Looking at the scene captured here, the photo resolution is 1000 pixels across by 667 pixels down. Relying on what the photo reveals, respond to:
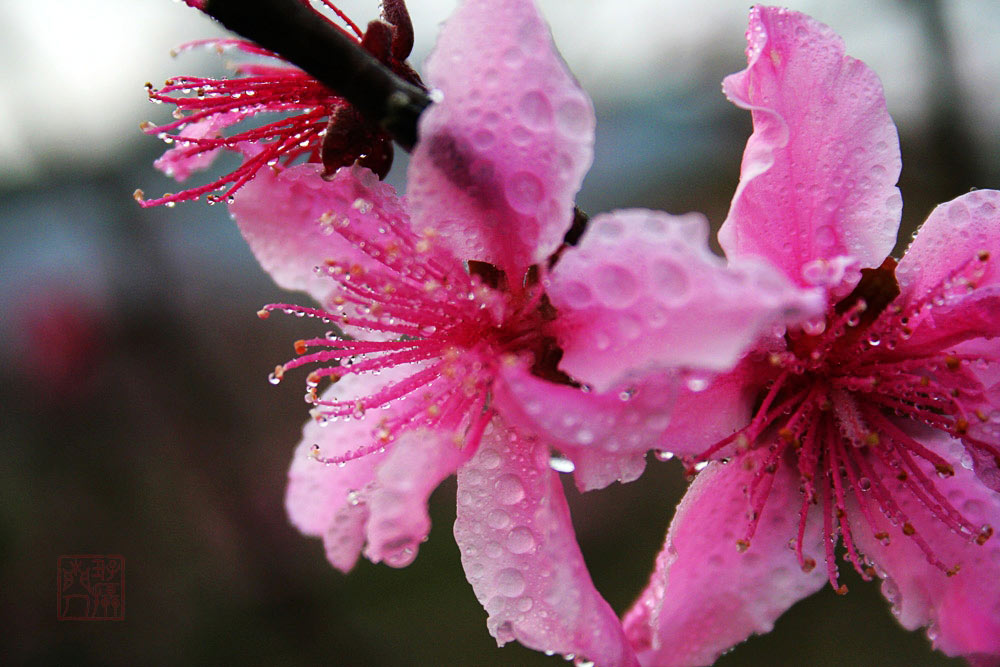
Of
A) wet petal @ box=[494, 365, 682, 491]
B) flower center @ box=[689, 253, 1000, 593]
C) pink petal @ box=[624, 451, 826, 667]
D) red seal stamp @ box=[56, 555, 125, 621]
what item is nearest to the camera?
wet petal @ box=[494, 365, 682, 491]

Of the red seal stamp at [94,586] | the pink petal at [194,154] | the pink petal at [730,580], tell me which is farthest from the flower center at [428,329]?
the red seal stamp at [94,586]

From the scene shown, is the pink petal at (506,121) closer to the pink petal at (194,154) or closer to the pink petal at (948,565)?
the pink petal at (194,154)

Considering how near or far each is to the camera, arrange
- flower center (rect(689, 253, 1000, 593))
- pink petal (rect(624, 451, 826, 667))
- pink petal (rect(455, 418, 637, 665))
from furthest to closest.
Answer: pink petal (rect(624, 451, 826, 667)) → flower center (rect(689, 253, 1000, 593)) → pink petal (rect(455, 418, 637, 665))

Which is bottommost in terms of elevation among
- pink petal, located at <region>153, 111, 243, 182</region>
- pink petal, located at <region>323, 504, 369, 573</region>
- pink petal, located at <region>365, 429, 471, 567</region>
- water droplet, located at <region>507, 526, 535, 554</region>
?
pink petal, located at <region>323, 504, 369, 573</region>

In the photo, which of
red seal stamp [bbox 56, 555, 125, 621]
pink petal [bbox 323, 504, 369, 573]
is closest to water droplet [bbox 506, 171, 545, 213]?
pink petal [bbox 323, 504, 369, 573]

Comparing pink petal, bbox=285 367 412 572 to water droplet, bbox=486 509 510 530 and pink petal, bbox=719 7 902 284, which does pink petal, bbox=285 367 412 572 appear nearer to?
water droplet, bbox=486 509 510 530

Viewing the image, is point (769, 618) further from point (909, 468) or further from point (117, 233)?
point (117, 233)

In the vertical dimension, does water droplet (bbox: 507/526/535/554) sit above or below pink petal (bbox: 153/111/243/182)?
below
